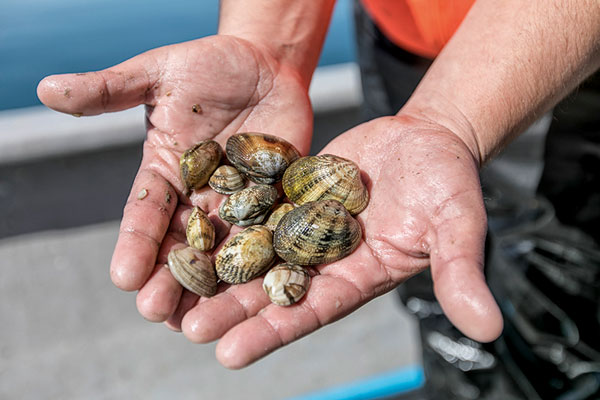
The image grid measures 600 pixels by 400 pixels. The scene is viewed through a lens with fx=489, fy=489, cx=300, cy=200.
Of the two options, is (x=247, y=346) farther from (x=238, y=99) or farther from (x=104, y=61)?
(x=104, y=61)

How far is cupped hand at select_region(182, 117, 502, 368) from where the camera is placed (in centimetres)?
120

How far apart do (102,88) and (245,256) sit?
0.78 meters

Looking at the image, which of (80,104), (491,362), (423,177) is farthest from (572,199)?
(80,104)

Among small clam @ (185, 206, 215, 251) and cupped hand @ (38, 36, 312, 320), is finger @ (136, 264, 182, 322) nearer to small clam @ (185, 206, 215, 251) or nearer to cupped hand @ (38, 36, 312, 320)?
cupped hand @ (38, 36, 312, 320)

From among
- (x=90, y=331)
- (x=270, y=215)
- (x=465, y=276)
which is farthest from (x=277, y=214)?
(x=90, y=331)

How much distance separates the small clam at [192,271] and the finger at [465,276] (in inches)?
27.5

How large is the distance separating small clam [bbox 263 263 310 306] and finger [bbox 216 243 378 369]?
0.08 feet

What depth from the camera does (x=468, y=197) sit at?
133 cm

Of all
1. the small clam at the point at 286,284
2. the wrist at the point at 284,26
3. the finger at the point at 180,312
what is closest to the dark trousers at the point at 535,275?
the wrist at the point at 284,26

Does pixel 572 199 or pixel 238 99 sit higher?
pixel 238 99

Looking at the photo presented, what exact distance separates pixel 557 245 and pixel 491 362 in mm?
873

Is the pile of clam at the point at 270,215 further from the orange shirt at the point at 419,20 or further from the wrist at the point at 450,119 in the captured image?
the orange shirt at the point at 419,20

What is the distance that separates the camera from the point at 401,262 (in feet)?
4.94

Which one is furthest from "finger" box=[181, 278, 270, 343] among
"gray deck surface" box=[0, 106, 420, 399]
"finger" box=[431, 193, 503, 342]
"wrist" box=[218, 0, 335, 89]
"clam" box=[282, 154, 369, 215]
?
"gray deck surface" box=[0, 106, 420, 399]
